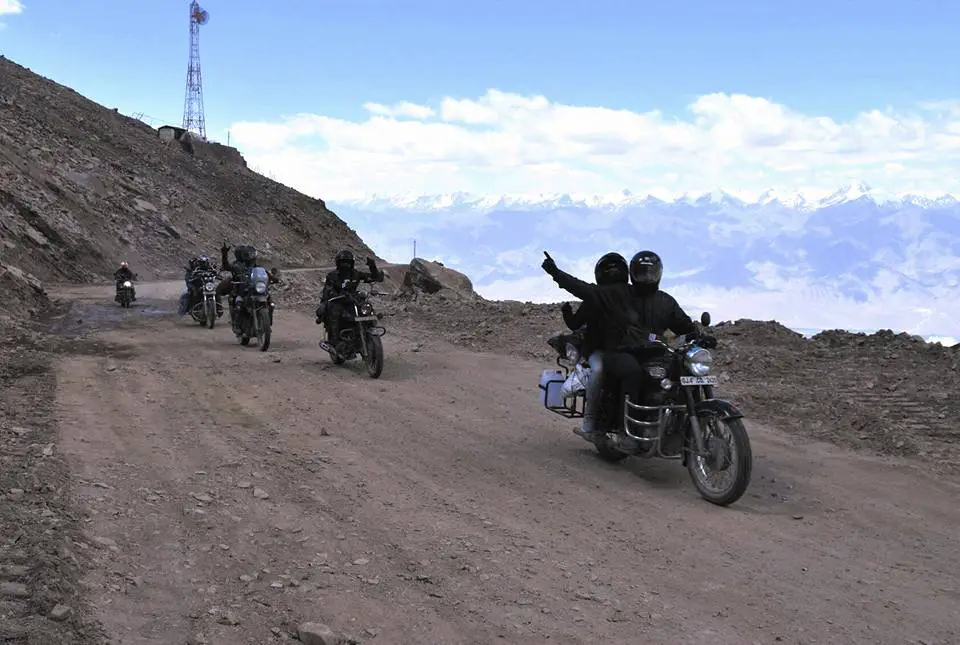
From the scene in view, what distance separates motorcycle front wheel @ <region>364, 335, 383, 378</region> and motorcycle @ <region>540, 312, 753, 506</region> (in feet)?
14.3

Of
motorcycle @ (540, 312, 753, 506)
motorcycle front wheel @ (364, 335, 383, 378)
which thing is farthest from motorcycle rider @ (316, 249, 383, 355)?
motorcycle @ (540, 312, 753, 506)

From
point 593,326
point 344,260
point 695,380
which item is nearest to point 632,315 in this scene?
point 593,326

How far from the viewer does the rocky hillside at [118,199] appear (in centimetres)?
3331

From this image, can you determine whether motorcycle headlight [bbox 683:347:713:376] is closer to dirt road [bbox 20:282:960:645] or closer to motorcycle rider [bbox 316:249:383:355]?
dirt road [bbox 20:282:960:645]

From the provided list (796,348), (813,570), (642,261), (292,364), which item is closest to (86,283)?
(292,364)

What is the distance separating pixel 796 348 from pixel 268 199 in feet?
173

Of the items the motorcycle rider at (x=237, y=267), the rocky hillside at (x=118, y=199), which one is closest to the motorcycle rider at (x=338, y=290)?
the motorcycle rider at (x=237, y=267)

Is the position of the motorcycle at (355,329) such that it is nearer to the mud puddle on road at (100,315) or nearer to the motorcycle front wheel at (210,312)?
the motorcycle front wheel at (210,312)

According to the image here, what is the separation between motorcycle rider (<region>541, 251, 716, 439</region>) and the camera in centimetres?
668

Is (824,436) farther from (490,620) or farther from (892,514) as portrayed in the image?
(490,620)

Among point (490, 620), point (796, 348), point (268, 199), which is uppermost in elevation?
point (268, 199)

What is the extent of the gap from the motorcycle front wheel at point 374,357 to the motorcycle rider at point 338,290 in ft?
1.90

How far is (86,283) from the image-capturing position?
3145 centimetres

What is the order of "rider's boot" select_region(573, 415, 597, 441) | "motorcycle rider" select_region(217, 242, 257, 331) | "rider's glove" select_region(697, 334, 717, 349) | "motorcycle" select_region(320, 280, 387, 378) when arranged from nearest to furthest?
"rider's glove" select_region(697, 334, 717, 349), "rider's boot" select_region(573, 415, 597, 441), "motorcycle" select_region(320, 280, 387, 378), "motorcycle rider" select_region(217, 242, 257, 331)
